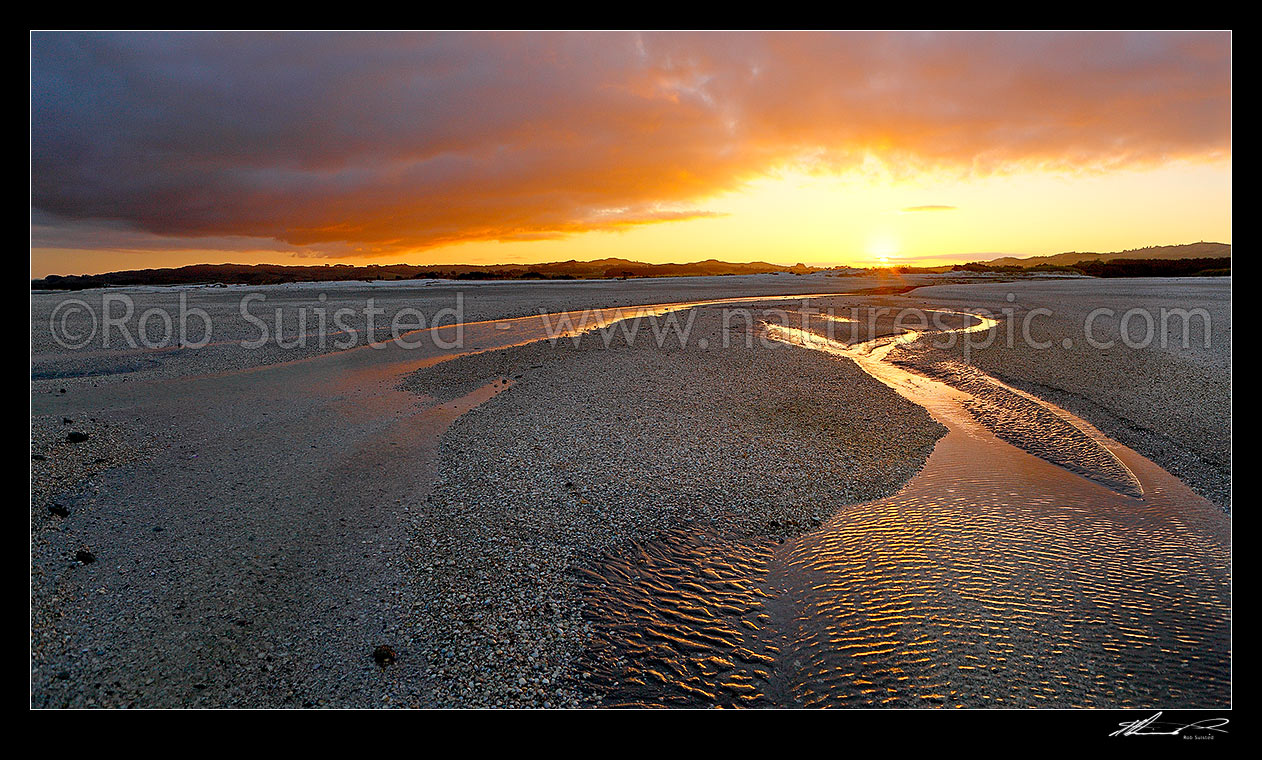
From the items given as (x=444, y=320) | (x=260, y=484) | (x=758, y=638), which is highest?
(x=444, y=320)

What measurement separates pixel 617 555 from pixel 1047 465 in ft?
28.2

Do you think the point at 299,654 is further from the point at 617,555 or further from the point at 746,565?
the point at 746,565

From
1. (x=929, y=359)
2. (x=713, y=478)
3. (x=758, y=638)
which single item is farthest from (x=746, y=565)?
(x=929, y=359)

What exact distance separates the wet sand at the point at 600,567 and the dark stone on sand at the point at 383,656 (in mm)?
70

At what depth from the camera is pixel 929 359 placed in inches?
815

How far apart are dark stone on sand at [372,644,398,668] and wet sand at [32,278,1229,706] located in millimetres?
70

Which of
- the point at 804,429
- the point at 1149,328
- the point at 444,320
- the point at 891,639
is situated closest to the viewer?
the point at 891,639
